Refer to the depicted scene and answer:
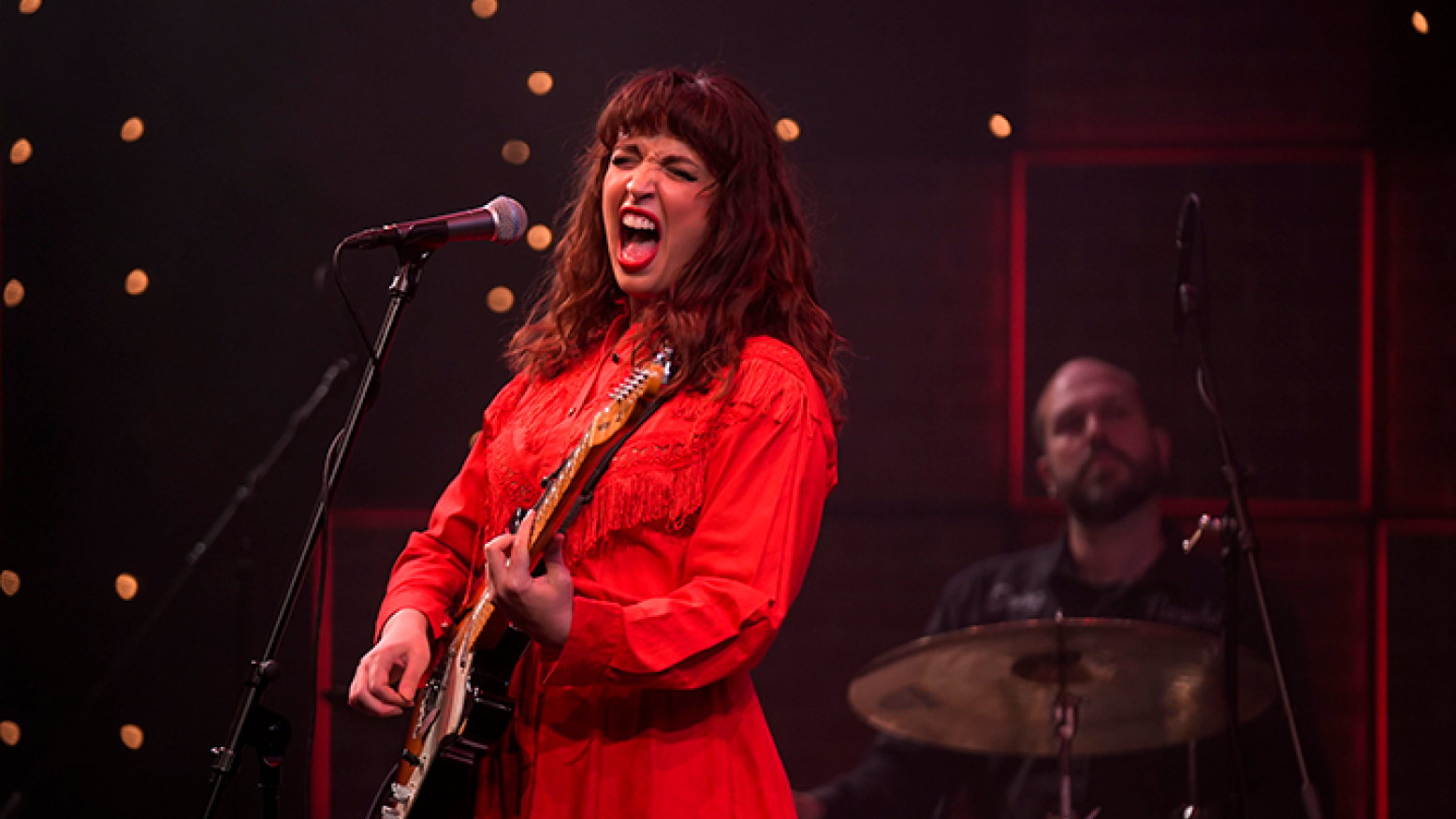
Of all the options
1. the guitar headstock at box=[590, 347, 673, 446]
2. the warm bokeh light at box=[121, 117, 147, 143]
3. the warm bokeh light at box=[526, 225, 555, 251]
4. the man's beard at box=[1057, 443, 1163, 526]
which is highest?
the warm bokeh light at box=[121, 117, 147, 143]

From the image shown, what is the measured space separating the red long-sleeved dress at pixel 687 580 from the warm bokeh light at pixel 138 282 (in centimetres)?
212

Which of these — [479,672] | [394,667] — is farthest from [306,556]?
[479,672]

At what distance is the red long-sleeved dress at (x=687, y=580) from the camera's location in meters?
1.34

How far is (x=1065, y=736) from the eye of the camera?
2.55 m

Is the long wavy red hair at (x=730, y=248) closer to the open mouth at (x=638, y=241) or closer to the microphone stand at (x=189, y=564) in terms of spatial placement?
the open mouth at (x=638, y=241)

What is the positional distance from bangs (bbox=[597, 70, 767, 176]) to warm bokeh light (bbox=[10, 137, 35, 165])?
229 cm

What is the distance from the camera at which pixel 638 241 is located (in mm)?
Result: 1574

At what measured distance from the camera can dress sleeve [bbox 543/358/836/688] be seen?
1.26 m

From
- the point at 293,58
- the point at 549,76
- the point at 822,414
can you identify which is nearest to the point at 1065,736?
the point at 822,414

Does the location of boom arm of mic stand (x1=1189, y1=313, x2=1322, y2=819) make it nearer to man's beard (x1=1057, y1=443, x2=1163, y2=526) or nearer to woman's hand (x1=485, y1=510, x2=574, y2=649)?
man's beard (x1=1057, y1=443, x2=1163, y2=526)

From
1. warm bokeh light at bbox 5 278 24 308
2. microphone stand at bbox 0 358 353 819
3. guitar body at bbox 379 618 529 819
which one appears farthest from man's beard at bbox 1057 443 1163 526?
warm bokeh light at bbox 5 278 24 308

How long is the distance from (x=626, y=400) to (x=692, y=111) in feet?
1.75

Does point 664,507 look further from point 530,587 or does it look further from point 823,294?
point 823,294

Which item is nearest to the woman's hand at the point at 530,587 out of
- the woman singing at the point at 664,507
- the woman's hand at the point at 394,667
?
the woman singing at the point at 664,507
